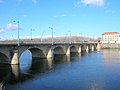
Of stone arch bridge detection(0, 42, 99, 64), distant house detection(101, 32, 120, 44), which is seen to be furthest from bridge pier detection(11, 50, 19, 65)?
distant house detection(101, 32, 120, 44)

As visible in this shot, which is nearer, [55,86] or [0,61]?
[55,86]

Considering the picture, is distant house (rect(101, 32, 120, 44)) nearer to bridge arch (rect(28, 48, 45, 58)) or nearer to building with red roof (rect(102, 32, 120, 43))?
building with red roof (rect(102, 32, 120, 43))

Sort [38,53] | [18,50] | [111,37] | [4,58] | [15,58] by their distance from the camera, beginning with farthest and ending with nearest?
[111,37] < [38,53] < [18,50] < [4,58] < [15,58]

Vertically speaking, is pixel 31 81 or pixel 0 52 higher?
pixel 0 52

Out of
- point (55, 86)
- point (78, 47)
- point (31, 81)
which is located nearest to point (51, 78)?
point (31, 81)

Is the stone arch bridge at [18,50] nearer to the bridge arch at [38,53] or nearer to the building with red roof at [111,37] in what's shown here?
the bridge arch at [38,53]

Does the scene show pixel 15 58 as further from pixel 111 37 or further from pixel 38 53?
pixel 111 37

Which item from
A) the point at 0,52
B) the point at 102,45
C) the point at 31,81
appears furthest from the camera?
the point at 102,45

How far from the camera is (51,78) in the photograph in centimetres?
3647

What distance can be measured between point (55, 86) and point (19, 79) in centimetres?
828

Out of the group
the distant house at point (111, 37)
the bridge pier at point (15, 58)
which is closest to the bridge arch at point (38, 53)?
the bridge pier at point (15, 58)

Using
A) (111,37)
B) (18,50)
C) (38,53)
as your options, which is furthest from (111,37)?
(18,50)

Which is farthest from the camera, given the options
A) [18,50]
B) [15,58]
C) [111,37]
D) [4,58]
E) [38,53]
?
[111,37]

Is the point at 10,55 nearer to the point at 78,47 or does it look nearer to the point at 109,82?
the point at 109,82
